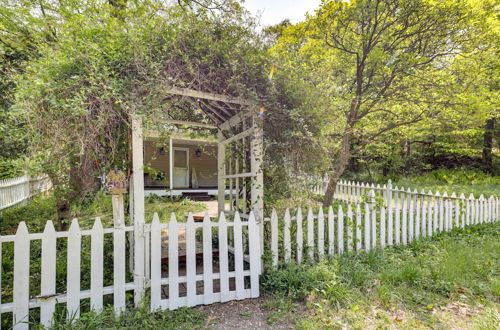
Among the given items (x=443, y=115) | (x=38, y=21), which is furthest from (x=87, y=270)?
(x=443, y=115)

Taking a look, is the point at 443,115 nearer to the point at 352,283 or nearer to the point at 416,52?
the point at 416,52

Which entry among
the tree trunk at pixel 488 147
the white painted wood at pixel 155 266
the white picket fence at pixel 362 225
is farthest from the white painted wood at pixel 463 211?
the tree trunk at pixel 488 147

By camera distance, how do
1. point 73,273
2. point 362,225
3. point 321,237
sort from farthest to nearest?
point 362,225 → point 321,237 → point 73,273

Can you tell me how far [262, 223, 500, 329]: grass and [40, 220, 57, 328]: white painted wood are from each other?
205 centimetres

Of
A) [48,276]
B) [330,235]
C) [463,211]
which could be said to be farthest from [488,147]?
[48,276]

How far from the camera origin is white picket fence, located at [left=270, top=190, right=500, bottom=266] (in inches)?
149

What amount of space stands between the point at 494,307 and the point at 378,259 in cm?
134

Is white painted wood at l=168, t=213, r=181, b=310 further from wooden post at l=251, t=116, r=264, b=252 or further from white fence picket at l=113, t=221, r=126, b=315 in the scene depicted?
wooden post at l=251, t=116, r=264, b=252

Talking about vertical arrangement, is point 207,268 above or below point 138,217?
below

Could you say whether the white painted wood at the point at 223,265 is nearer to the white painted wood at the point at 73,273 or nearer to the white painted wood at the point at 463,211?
the white painted wood at the point at 73,273

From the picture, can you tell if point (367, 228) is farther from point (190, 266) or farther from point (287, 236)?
point (190, 266)

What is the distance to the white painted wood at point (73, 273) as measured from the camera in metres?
2.61

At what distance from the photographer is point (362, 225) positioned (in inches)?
181

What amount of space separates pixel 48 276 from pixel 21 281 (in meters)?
0.20
